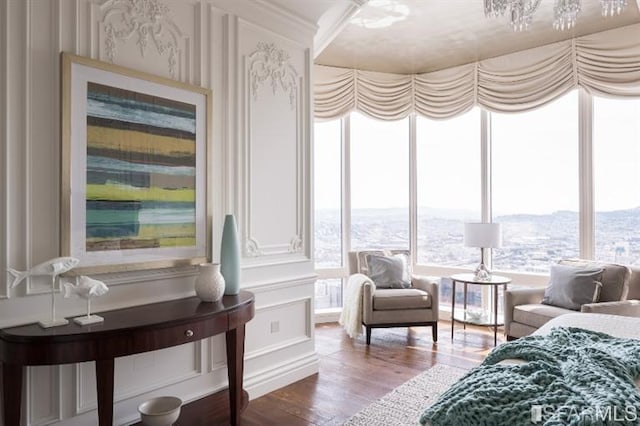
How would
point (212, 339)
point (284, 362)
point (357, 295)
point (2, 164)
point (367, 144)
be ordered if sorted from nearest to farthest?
point (2, 164), point (212, 339), point (284, 362), point (357, 295), point (367, 144)

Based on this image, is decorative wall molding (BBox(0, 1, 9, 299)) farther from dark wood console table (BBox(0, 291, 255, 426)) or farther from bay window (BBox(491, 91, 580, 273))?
bay window (BBox(491, 91, 580, 273))

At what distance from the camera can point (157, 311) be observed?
2299 mm

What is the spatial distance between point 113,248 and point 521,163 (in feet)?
13.8

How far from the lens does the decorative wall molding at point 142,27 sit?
92.6 inches

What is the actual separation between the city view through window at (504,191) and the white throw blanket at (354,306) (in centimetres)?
81

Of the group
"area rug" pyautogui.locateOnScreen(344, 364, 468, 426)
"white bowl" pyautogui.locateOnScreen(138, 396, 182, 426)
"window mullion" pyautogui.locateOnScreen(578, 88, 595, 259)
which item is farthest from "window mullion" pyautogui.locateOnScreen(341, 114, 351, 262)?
"white bowl" pyautogui.locateOnScreen(138, 396, 182, 426)

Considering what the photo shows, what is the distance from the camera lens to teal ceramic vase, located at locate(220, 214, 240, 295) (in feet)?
8.88

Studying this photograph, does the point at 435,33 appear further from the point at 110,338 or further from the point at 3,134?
the point at 110,338

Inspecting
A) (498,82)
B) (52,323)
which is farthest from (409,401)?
(498,82)

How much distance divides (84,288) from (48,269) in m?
0.17

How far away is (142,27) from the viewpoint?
2490 mm

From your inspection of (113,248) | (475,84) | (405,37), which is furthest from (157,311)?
(475,84)

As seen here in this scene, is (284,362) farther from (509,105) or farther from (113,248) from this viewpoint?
(509,105)

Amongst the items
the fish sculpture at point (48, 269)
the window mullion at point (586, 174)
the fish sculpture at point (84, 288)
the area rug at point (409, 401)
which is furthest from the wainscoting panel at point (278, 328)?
the window mullion at point (586, 174)
